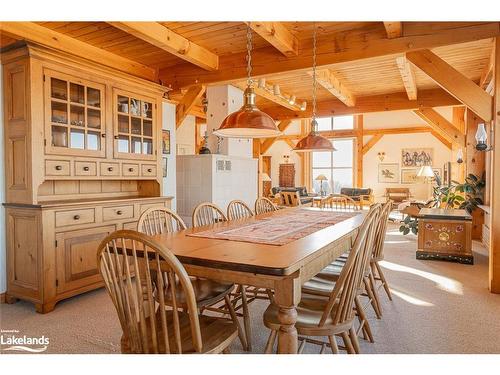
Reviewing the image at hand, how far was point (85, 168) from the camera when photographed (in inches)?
129

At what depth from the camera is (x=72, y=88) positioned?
3.18m

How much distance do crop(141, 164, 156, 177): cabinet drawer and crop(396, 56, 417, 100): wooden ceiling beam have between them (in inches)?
134

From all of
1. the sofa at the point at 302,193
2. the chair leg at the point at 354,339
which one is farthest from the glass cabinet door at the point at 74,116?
the sofa at the point at 302,193

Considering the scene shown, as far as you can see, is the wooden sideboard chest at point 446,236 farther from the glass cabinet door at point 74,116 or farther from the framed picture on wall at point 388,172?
the framed picture on wall at point 388,172

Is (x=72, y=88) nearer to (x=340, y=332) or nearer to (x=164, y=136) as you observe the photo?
(x=164, y=136)

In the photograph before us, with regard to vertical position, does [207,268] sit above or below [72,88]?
below

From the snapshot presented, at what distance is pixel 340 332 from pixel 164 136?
150 inches

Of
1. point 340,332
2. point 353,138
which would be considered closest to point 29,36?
point 340,332

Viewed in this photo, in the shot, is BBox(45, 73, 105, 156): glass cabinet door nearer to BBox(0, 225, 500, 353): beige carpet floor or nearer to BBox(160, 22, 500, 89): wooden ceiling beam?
BBox(0, 225, 500, 353): beige carpet floor

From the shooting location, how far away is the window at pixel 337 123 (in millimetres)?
12930

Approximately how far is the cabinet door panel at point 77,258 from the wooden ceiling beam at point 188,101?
7.63ft

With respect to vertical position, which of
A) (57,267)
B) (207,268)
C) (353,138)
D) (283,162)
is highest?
(353,138)

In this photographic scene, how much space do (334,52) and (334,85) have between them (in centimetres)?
200

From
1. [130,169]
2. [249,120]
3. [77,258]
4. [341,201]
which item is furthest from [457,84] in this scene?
[77,258]
